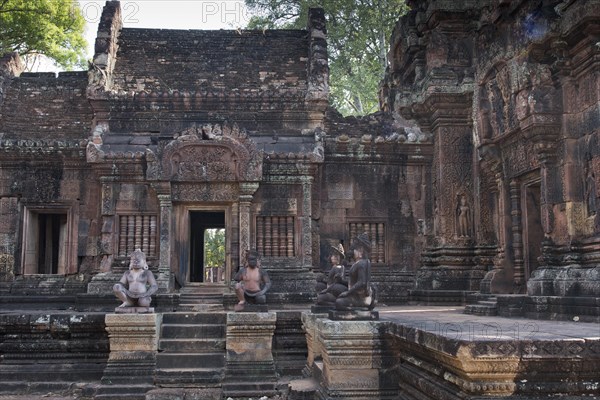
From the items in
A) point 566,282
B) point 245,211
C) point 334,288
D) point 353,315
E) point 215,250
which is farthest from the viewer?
point 215,250

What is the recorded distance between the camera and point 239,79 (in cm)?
1442

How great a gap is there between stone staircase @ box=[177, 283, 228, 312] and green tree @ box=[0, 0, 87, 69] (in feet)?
41.2

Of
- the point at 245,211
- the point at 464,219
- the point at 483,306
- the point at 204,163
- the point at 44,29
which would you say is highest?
the point at 44,29

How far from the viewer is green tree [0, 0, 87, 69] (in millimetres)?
20828

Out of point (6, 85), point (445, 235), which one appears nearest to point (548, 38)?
point (445, 235)

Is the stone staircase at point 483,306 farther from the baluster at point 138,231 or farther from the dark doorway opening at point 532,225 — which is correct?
the baluster at point 138,231

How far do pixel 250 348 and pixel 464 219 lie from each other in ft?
16.4

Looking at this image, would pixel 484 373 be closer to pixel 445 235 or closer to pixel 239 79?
pixel 445 235

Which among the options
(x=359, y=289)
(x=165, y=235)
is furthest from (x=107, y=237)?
(x=359, y=289)

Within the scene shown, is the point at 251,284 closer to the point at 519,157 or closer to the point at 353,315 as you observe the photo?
the point at 353,315

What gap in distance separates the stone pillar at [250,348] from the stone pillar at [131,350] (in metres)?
1.08

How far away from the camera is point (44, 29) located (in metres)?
21.3

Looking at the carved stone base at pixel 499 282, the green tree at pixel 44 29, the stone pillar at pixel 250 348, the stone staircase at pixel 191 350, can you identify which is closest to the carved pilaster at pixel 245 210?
the stone staircase at pixel 191 350

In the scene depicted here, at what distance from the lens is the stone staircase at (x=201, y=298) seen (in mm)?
11680
